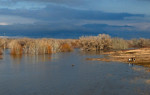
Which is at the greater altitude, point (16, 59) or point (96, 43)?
point (96, 43)

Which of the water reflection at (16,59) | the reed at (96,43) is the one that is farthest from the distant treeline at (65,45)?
the water reflection at (16,59)

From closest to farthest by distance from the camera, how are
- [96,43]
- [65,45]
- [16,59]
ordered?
[16,59], [65,45], [96,43]

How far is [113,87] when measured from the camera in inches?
768

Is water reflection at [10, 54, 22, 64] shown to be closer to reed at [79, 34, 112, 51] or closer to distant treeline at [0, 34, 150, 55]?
distant treeline at [0, 34, 150, 55]

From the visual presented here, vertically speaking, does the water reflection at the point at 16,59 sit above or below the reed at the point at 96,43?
below

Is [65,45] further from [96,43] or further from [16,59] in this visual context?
[16,59]

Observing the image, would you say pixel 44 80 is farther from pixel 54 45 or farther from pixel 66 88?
pixel 54 45

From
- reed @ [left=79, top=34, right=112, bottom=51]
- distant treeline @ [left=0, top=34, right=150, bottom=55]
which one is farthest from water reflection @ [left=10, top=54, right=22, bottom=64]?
reed @ [left=79, top=34, right=112, bottom=51]

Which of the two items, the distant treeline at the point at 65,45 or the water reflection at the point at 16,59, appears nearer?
the water reflection at the point at 16,59

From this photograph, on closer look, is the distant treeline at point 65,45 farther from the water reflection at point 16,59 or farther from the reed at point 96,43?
the water reflection at point 16,59

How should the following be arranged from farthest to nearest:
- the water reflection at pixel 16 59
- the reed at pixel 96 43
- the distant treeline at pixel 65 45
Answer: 1. the reed at pixel 96 43
2. the distant treeline at pixel 65 45
3. the water reflection at pixel 16 59

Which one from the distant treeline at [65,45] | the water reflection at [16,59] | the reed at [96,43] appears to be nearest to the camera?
the water reflection at [16,59]

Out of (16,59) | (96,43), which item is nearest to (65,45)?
(96,43)

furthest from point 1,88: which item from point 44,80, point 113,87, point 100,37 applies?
point 100,37
